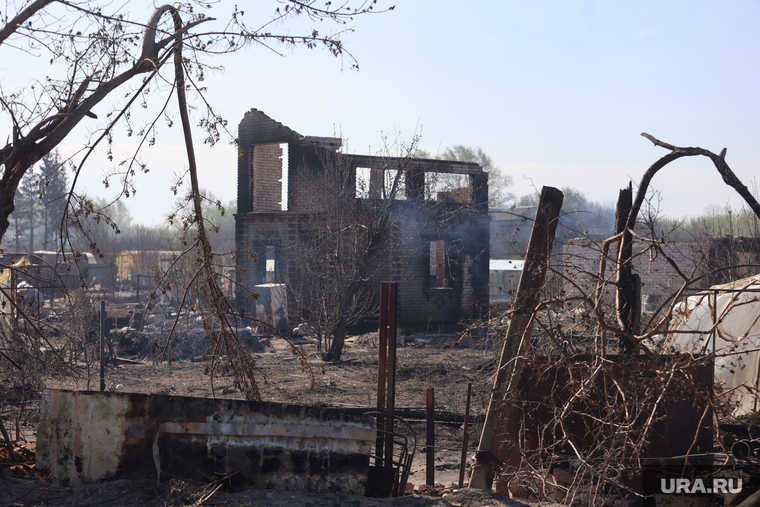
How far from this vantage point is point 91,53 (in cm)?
510

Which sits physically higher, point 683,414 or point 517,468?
point 683,414

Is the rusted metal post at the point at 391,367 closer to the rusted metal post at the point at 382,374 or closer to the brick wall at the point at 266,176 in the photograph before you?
the rusted metal post at the point at 382,374

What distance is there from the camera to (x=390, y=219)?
1786 cm

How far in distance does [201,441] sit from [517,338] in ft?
8.72

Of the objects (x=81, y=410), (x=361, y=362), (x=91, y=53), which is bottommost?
(x=361, y=362)

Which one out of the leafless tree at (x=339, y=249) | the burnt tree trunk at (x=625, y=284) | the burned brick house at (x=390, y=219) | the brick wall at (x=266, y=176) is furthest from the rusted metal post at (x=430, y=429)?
the brick wall at (x=266, y=176)

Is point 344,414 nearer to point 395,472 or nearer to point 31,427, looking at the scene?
point 395,472

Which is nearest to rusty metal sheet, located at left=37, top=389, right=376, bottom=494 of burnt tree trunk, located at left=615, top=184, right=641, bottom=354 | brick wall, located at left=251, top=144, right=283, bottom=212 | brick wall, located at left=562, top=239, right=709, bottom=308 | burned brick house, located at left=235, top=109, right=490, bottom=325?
brick wall, located at left=562, top=239, right=709, bottom=308

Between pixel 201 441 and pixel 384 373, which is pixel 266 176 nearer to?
pixel 384 373

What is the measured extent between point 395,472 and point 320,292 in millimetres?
9750

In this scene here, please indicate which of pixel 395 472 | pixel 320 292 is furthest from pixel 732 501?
pixel 320 292

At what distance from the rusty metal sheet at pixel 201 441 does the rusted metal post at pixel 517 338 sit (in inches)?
49.3

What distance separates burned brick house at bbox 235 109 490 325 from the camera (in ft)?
59.0

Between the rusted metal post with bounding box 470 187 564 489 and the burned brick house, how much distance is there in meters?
11.3
